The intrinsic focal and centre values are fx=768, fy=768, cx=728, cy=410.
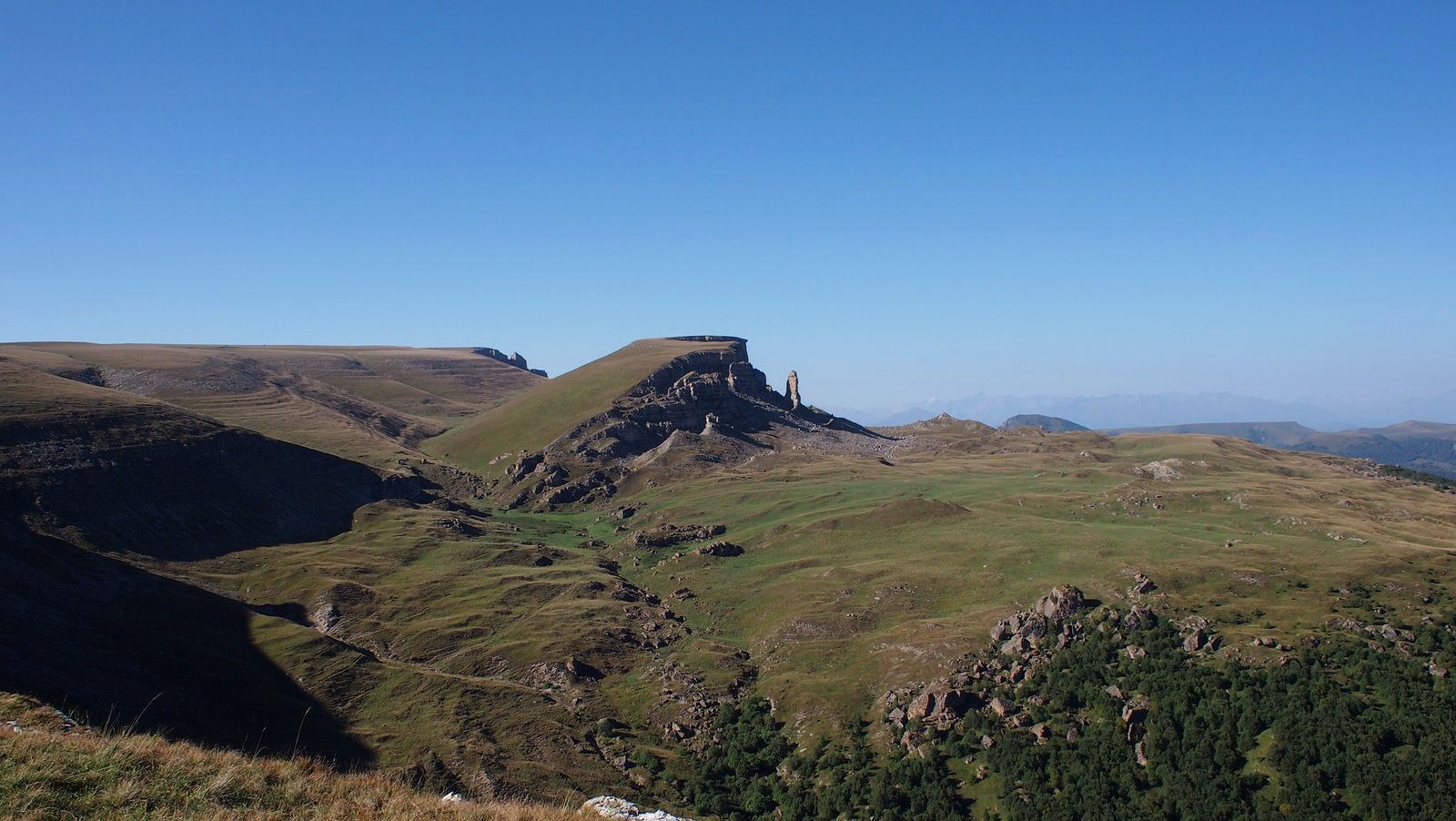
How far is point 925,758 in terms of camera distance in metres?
64.0

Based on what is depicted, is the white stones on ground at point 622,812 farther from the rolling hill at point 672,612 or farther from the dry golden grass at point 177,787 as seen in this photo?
the rolling hill at point 672,612

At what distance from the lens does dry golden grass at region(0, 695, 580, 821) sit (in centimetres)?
1727

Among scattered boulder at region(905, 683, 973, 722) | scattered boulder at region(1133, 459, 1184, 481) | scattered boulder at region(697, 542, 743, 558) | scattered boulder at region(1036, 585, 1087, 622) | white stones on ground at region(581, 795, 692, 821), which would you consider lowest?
scattered boulder at region(905, 683, 973, 722)

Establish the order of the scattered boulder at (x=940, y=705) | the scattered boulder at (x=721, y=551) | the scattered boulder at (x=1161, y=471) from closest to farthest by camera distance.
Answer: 1. the scattered boulder at (x=940, y=705)
2. the scattered boulder at (x=721, y=551)
3. the scattered boulder at (x=1161, y=471)

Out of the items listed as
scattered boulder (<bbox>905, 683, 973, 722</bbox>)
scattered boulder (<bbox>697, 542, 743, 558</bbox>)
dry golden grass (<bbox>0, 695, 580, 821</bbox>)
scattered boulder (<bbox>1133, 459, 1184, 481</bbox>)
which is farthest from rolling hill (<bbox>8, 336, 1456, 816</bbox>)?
dry golden grass (<bbox>0, 695, 580, 821</bbox>)

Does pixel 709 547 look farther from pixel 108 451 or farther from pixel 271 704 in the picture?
pixel 108 451

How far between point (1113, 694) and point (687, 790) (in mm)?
37911

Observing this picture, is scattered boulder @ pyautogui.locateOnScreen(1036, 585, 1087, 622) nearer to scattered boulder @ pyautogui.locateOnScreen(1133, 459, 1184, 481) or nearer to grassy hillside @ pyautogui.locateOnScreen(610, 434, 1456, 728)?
grassy hillside @ pyautogui.locateOnScreen(610, 434, 1456, 728)

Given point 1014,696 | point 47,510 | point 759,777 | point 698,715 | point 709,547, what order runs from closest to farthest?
point 759,777
point 1014,696
point 698,715
point 47,510
point 709,547

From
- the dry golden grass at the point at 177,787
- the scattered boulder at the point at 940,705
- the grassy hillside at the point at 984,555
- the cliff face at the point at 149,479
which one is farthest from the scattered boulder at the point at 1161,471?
the dry golden grass at the point at 177,787

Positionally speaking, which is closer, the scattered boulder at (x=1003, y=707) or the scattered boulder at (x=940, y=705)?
the scattered boulder at (x=1003, y=707)

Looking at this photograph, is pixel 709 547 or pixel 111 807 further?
pixel 709 547

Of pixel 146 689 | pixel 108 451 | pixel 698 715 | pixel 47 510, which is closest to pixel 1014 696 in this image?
pixel 698 715

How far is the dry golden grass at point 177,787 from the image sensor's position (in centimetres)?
A: 1727
